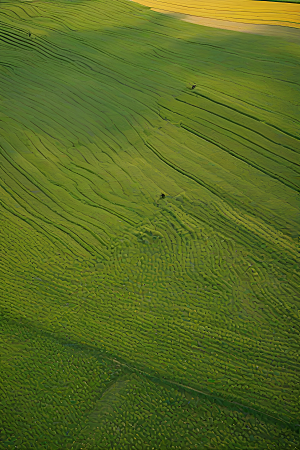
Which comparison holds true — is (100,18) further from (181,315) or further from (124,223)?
(181,315)

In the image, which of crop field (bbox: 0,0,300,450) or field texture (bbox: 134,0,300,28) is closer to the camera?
crop field (bbox: 0,0,300,450)

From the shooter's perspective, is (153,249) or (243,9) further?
(243,9)

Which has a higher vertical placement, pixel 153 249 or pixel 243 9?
pixel 243 9

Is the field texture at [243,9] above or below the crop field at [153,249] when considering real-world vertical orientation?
above

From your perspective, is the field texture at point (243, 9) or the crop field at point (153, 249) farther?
the field texture at point (243, 9)

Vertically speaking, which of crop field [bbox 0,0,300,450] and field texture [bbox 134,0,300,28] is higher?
field texture [bbox 134,0,300,28]
